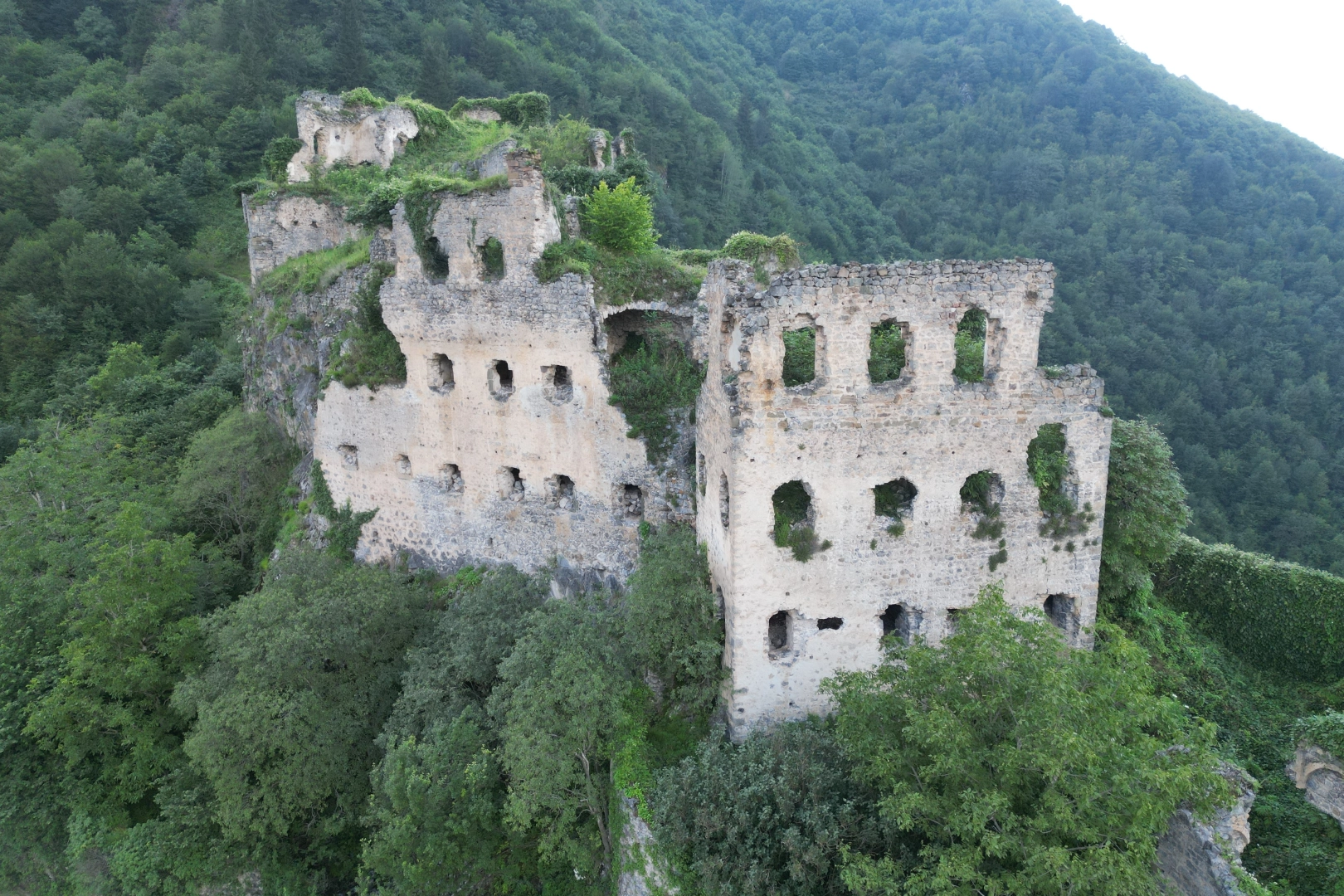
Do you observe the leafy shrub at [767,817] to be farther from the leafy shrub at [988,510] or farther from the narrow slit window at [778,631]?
the leafy shrub at [988,510]

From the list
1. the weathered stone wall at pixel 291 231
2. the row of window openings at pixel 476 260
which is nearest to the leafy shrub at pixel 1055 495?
Answer: the row of window openings at pixel 476 260

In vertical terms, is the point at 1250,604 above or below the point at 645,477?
below

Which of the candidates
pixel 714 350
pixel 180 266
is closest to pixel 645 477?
pixel 714 350

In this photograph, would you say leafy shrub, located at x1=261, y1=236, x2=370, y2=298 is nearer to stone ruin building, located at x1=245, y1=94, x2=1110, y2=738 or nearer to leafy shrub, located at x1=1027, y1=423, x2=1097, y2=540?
stone ruin building, located at x1=245, y1=94, x2=1110, y2=738

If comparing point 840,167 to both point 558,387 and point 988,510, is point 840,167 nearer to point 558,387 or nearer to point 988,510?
point 558,387

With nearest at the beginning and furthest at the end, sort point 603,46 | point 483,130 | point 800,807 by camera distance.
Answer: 1. point 800,807
2. point 483,130
3. point 603,46

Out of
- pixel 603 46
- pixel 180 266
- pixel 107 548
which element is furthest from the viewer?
pixel 603 46

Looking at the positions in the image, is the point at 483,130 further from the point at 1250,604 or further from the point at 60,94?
the point at 60,94

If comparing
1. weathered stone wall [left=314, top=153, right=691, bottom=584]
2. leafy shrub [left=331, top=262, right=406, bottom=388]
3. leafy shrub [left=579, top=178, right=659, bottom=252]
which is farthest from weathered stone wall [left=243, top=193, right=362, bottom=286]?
leafy shrub [left=579, top=178, right=659, bottom=252]
